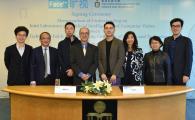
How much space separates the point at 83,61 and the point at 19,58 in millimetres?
873

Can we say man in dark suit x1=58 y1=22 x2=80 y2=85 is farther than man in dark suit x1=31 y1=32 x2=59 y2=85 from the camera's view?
Yes

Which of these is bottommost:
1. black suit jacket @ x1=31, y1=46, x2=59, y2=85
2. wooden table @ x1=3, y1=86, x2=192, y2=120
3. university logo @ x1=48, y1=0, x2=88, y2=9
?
wooden table @ x1=3, y1=86, x2=192, y2=120

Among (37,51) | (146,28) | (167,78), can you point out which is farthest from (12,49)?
(146,28)

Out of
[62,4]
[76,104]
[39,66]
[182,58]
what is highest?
[62,4]

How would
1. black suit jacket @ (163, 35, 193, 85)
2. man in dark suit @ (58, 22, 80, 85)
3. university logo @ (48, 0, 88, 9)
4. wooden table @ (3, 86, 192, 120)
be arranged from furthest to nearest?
1. university logo @ (48, 0, 88, 9)
2. man in dark suit @ (58, 22, 80, 85)
3. black suit jacket @ (163, 35, 193, 85)
4. wooden table @ (3, 86, 192, 120)

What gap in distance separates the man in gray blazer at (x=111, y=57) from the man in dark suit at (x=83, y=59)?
0.38 feet

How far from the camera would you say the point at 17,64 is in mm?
3984

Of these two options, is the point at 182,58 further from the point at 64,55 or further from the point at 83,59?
the point at 64,55

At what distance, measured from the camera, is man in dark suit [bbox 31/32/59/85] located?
398 cm

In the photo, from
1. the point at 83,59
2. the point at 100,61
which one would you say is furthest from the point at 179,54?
the point at 83,59

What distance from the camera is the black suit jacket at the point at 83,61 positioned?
398 centimetres

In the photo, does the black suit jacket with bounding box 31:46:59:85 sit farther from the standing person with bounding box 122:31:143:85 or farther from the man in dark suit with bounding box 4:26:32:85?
the standing person with bounding box 122:31:143:85

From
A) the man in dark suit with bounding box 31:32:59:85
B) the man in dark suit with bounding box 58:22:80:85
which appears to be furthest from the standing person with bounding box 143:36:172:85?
the man in dark suit with bounding box 31:32:59:85

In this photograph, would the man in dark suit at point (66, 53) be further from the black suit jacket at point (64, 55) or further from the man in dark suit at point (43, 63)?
the man in dark suit at point (43, 63)
